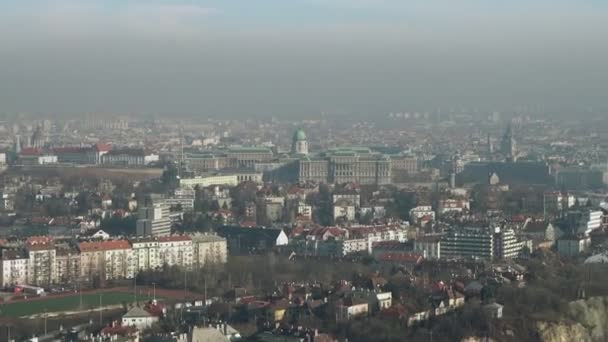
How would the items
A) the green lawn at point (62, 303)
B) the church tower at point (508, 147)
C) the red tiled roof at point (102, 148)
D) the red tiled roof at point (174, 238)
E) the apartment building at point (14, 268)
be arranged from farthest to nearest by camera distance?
the church tower at point (508, 147), the red tiled roof at point (102, 148), the red tiled roof at point (174, 238), the apartment building at point (14, 268), the green lawn at point (62, 303)

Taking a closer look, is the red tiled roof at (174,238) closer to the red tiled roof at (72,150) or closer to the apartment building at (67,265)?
the apartment building at (67,265)

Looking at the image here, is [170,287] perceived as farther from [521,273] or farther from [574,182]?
[574,182]

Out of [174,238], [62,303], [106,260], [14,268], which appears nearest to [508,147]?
[174,238]

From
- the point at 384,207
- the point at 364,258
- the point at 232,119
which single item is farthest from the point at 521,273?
the point at 232,119

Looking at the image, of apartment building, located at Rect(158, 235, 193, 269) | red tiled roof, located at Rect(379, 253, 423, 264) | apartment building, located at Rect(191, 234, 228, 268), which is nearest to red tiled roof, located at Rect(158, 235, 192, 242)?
apartment building, located at Rect(158, 235, 193, 269)

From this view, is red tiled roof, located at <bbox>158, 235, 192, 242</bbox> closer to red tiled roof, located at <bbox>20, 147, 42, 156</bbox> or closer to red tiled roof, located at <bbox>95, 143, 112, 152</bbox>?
red tiled roof, located at <bbox>20, 147, 42, 156</bbox>

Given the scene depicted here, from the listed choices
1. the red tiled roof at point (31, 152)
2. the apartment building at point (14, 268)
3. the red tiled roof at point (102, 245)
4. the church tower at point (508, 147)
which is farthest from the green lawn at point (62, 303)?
the church tower at point (508, 147)
